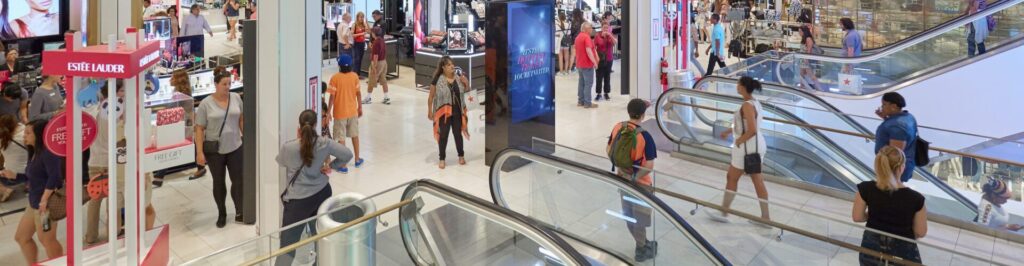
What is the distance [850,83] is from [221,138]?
29.7ft

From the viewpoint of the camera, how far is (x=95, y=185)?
14.2 feet

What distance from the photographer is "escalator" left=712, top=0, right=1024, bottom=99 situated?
34.7ft

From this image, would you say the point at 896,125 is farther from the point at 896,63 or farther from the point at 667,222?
the point at 896,63

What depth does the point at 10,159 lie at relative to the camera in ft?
23.7

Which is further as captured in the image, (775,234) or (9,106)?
(9,106)

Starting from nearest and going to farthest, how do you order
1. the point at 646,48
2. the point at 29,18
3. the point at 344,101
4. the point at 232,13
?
the point at 344,101
the point at 29,18
the point at 646,48
the point at 232,13

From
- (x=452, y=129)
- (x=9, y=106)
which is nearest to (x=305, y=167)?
(x=452, y=129)

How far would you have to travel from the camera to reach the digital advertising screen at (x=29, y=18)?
945cm

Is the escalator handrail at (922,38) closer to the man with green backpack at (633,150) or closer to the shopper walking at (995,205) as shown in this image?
the shopper walking at (995,205)

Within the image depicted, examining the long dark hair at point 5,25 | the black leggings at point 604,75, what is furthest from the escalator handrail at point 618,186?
the long dark hair at point 5,25

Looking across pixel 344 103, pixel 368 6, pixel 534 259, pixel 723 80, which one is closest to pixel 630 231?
pixel 534 259

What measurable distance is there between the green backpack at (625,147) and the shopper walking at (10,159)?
396 cm

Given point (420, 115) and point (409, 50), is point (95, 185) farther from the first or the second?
point (409, 50)

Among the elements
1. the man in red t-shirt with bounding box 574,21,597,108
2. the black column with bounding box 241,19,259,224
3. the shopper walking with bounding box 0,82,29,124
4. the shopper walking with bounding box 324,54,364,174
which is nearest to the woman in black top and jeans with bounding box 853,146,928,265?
the black column with bounding box 241,19,259,224
